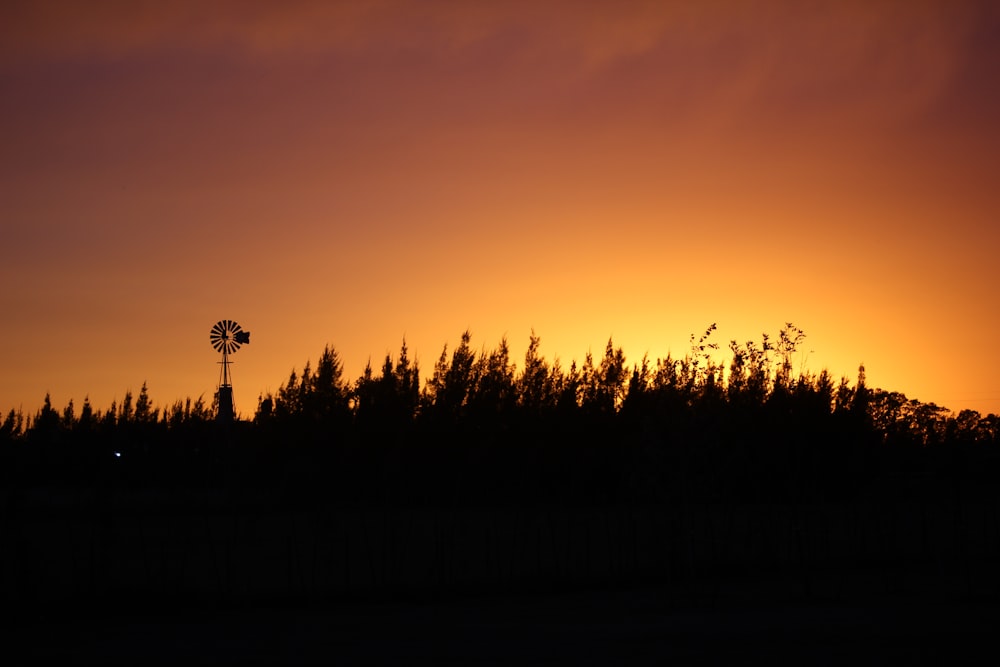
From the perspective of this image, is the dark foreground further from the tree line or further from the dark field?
the tree line

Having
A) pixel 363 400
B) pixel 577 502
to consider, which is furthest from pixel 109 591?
pixel 363 400

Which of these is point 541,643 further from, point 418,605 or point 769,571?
point 769,571

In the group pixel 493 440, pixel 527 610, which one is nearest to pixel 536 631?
pixel 527 610

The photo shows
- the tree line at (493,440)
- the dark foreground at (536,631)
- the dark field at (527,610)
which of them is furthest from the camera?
the tree line at (493,440)

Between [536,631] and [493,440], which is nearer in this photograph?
[536,631]

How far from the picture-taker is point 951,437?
19.1 metres

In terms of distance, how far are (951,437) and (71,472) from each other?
65.6 meters

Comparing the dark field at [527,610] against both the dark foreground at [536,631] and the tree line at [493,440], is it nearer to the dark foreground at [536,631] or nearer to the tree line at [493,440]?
the dark foreground at [536,631]

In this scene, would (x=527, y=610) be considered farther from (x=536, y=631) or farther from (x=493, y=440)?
(x=493, y=440)

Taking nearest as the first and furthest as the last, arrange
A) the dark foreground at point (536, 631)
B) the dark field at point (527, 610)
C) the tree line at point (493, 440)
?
the dark foreground at point (536, 631)
the dark field at point (527, 610)
the tree line at point (493, 440)

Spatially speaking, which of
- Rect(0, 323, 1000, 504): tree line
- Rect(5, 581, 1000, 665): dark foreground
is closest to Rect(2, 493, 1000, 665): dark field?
Rect(5, 581, 1000, 665): dark foreground

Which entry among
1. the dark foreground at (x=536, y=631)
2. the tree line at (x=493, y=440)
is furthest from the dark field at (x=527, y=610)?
the tree line at (x=493, y=440)

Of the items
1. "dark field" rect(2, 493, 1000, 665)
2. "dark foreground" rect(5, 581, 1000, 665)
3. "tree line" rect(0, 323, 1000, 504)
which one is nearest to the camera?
"dark foreground" rect(5, 581, 1000, 665)

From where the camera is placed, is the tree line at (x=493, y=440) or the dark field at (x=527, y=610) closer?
the dark field at (x=527, y=610)
